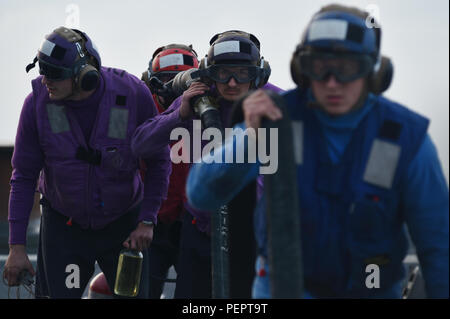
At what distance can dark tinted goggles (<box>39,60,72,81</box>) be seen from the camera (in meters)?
4.57

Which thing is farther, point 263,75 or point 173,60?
point 173,60

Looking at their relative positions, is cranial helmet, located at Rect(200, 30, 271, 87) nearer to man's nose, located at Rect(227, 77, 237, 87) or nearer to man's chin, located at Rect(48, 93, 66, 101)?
man's nose, located at Rect(227, 77, 237, 87)

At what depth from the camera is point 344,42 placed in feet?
8.43

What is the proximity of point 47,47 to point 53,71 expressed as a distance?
0.16 meters

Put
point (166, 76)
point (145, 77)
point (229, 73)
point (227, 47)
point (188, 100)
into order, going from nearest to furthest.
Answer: point (188, 100)
point (229, 73)
point (227, 47)
point (166, 76)
point (145, 77)

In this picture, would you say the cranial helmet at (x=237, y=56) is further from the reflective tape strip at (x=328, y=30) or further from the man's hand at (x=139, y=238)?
the reflective tape strip at (x=328, y=30)

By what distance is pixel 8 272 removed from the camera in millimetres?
4648

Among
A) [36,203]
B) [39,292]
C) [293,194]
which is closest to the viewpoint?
[293,194]

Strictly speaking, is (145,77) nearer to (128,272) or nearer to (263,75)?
(263,75)

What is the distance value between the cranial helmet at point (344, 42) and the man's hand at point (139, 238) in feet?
7.42

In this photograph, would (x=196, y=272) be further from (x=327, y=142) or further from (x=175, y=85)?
(x=327, y=142)

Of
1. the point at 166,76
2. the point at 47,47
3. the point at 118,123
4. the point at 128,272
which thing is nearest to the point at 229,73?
the point at 118,123

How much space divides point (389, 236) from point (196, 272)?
223cm

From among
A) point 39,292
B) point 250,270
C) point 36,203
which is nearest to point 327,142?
point 250,270
